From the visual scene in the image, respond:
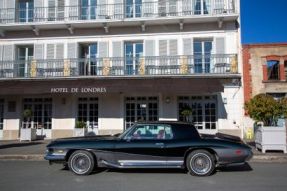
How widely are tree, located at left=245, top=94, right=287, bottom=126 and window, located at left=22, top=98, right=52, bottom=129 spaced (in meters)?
11.8

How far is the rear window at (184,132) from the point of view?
28.1 ft

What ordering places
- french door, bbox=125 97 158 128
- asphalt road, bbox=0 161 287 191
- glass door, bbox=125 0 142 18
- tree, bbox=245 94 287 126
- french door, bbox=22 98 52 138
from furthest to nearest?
french door, bbox=22 98 52 138
glass door, bbox=125 0 142 18
french door, bbox=125 97 158 128
tree, bbox=245 94 287 126
asphalt road, bbox=0 161 287 191

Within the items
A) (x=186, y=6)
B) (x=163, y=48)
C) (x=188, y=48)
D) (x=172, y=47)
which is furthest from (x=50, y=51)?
(x=186, y=6)

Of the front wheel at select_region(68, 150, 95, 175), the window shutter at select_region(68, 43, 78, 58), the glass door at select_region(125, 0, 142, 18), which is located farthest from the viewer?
the glass door at select_region(125, 0, 142, 18)

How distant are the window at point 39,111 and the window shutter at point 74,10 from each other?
5.12m

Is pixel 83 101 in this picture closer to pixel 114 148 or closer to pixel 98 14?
pixel 98 14

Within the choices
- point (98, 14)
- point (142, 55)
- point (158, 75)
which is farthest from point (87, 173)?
point (98, 14)

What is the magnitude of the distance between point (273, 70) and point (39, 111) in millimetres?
15597

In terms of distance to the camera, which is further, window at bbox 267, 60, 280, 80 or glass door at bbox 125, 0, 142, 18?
window at bbox 267, 60, 280, 80

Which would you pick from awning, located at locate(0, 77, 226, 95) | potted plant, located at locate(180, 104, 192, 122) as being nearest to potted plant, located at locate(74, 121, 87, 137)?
awning, located at locate(0, 77, 226, 95)

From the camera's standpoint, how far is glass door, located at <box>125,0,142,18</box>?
19500 mm

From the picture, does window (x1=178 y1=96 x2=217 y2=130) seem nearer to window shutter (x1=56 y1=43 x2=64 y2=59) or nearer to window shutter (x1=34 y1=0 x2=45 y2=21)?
window shutter (x1=56 y1=43 x2=64 y2=59)

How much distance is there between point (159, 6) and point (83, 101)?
23.4ft

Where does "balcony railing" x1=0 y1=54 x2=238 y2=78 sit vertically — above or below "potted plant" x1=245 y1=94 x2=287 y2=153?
above
